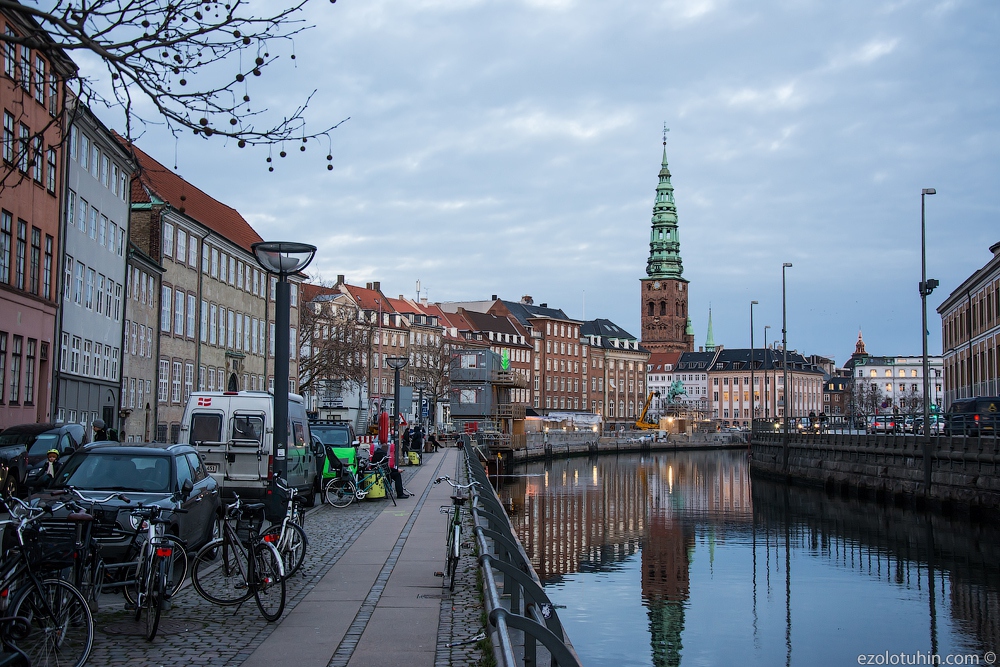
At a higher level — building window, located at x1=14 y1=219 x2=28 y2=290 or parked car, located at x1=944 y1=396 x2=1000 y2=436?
building window, located at x1=14 y1=219 x2=28 y2=290

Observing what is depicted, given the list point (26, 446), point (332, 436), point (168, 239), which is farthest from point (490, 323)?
point (26, 446)

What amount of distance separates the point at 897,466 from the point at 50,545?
125ft

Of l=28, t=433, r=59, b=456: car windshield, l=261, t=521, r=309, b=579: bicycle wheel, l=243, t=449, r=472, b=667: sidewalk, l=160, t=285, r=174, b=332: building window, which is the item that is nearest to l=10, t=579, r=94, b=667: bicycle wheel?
l=243, t=449, r=472, b=667: sidewalk

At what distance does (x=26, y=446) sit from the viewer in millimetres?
22750

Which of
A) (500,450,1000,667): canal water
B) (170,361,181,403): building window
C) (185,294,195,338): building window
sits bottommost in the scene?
(500,450,1000,667): canal water

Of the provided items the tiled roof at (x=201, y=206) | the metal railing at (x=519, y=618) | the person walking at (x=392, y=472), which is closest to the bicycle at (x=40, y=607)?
the metal railing at (x=519, y=618)

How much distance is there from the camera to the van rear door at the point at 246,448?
71.2 feet

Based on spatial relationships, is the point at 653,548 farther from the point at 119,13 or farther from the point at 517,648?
the point at 119,13

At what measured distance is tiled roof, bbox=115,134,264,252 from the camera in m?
52.0

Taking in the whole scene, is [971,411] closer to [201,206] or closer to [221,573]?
[201,206]

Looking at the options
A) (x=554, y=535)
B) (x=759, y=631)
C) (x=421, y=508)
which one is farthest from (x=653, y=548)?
(x=759, y=631)

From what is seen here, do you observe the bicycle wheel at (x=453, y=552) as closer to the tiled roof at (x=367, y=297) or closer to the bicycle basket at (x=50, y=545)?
the bicycle basket at (x=50, y=545)

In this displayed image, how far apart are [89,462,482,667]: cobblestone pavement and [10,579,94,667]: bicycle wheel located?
445 mm

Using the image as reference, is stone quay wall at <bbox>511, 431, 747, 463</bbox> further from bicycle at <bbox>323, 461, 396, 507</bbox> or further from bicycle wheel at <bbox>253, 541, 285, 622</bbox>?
bicycle wheel at <bbox>253, 541, 285, 622</bbox>
